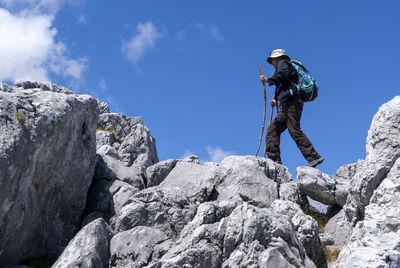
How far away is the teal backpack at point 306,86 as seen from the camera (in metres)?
19.4

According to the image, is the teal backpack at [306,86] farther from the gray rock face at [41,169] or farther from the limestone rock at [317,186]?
the gray rock face at [41,169]

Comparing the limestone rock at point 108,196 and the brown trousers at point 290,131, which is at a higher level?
the brown trousers at point 290,131

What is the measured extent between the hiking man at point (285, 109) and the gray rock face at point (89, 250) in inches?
371

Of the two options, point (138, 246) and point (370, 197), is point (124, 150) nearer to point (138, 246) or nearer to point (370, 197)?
point (138, 246)

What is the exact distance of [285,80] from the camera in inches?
766

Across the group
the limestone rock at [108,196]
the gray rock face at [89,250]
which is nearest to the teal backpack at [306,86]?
the limestone rock at [108,196]

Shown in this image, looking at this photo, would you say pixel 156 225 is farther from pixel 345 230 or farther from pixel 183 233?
pixel 345 230

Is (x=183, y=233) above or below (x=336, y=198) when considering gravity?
below

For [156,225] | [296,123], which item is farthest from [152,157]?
[156,225]

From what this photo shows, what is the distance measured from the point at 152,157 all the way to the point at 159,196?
10.2 meters

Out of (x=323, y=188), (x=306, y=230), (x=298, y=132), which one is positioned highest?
(x=298, y=132)

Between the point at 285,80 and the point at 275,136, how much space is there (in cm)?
236

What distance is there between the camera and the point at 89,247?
11.5 m

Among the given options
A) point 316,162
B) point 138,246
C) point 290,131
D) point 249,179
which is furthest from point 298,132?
point 138,246
